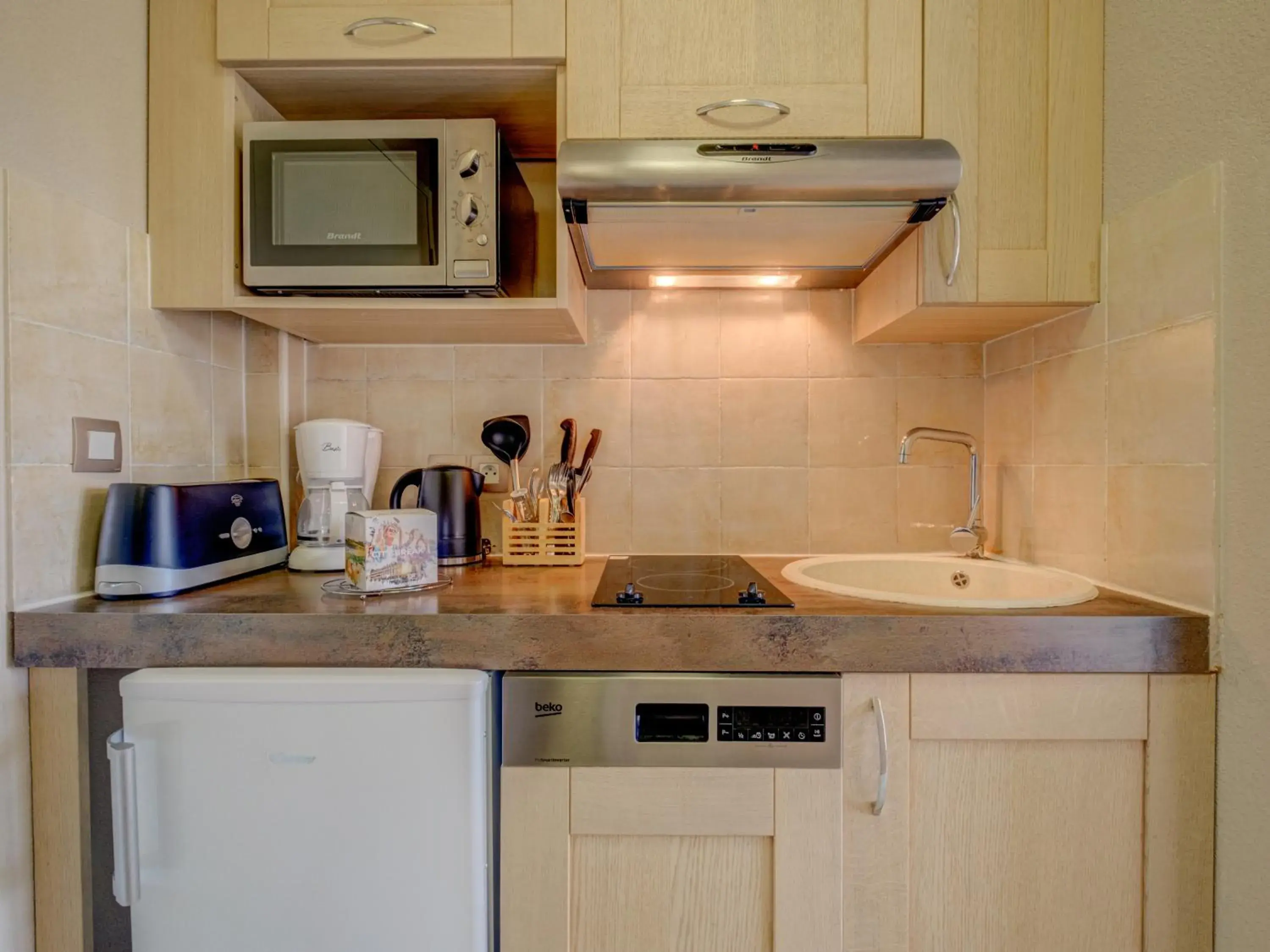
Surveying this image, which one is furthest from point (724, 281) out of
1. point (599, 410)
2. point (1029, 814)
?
point (1029, 814)

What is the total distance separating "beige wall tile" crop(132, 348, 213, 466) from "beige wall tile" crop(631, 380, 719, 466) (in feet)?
3.04

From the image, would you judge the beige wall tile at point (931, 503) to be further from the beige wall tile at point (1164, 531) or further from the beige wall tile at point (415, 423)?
the beige wall tile at point (415, 423)

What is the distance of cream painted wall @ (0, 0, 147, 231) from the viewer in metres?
1.02

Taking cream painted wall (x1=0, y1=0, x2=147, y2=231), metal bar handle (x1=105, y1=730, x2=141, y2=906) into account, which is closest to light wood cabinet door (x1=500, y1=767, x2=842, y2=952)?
metal bar handle (x1=105, y1=730, x2=141, y2=906)

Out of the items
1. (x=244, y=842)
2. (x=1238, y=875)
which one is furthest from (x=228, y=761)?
(x=1238, y=875)

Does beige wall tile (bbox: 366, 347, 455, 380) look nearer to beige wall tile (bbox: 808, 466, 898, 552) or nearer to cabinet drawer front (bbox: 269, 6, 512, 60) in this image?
cabinet drawer front (bbox: 269, 6, 512, 60)

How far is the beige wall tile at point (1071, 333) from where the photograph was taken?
1229 mm

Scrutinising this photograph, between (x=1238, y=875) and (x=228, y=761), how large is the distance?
1.44 metres

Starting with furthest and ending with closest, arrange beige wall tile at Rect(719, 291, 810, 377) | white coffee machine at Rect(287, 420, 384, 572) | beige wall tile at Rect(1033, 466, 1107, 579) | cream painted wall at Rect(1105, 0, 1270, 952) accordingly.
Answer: beige wall tile at Rect(719, 291, 810, 377)
white coffee machine at Rect(287, 420, 384, 572)
beige wall tile at Rect(1033, 466, 1107, 579)
cream painted wall at Rect(1105, 0, 1270, 952)

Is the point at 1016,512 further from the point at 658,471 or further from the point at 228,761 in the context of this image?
the point at 228,761

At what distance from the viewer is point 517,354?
166cm

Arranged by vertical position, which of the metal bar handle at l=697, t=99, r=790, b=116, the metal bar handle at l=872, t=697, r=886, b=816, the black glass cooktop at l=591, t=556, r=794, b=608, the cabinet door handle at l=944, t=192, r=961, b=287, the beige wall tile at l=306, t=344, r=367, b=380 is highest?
the metal bar handle at l=697, t=99, r=790, b=116

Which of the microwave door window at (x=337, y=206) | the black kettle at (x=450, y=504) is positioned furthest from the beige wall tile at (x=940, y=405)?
the microwave door window at (x=337, y=206)

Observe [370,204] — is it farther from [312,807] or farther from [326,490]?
[312,807]
